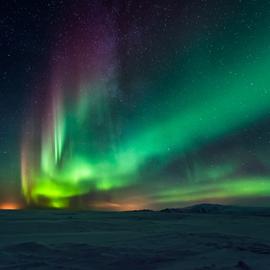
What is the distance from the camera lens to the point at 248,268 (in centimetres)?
651

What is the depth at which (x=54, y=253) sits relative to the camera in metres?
7.98

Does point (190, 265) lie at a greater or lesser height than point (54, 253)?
lesser

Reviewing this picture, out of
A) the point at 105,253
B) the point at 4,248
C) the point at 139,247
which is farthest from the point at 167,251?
the point at 4,248

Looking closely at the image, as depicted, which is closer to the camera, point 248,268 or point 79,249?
point 248,268

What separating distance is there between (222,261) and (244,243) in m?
3.35

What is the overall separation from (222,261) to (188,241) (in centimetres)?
345

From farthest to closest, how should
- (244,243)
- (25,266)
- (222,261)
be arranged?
(244,243) → (222,261) → (25,266)

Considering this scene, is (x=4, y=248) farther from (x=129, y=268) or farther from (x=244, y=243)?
(x=244, y=243)

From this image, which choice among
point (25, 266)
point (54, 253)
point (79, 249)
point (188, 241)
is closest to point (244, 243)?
point (188, 241)

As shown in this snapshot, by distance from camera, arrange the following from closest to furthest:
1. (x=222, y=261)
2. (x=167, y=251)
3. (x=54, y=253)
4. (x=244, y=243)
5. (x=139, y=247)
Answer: (x=222, y=261), (x=54, y=253), (x=167, y=251), (x=139, y=247), (x=244, y=243)

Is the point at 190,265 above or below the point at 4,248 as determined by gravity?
below

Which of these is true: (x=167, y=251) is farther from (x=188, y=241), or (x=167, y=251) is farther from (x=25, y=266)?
(x=25, y=266)

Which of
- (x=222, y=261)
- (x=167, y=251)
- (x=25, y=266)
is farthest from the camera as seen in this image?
(x=167, y=251)

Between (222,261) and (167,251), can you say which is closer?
(222,261)
